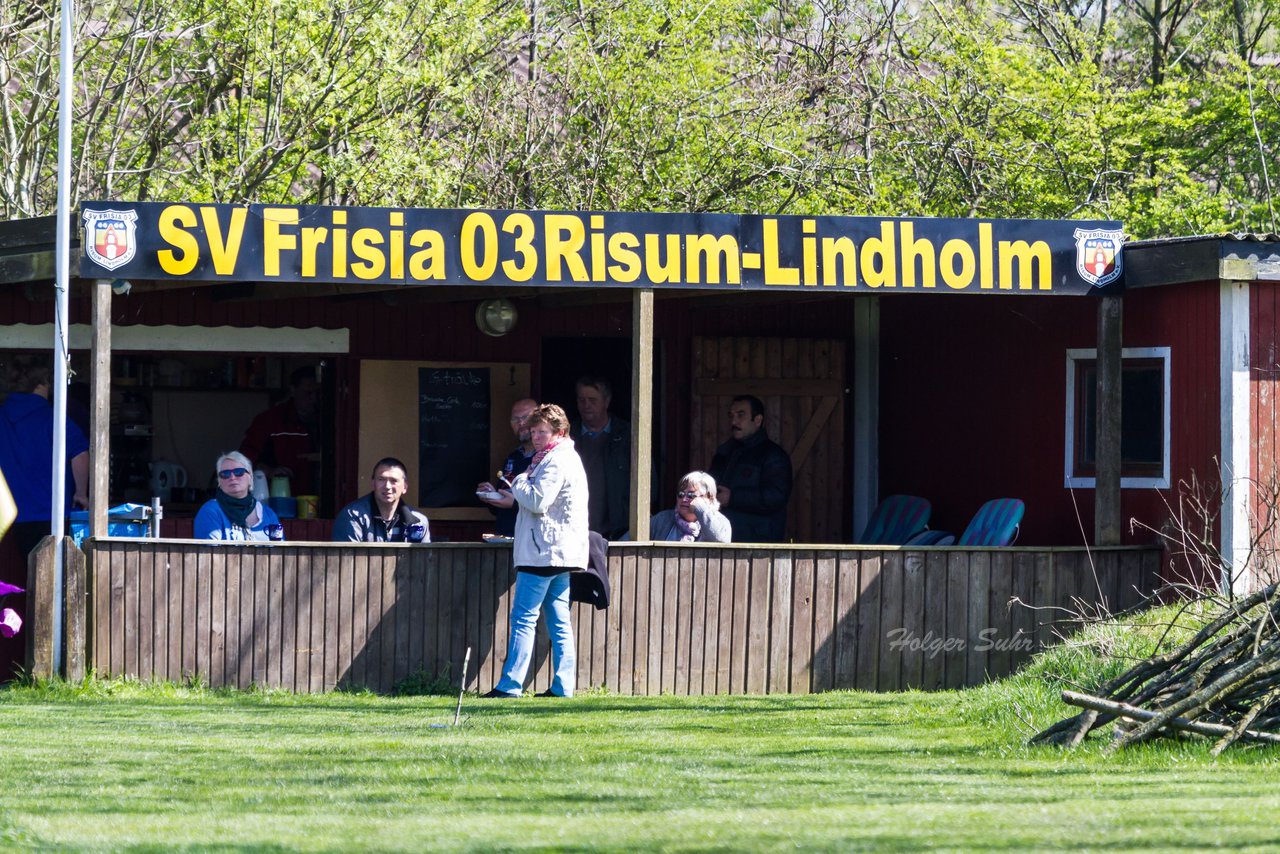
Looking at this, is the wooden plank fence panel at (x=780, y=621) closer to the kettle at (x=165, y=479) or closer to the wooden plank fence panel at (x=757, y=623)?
the wooden plank fence panel at (x=757, y=623)

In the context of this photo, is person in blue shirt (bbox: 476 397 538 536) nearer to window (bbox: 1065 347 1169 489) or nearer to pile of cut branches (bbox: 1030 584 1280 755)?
window (bbox: 1065 347 1169 489)

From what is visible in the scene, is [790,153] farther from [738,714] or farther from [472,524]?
[738,714]

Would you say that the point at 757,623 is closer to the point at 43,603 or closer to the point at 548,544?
the point at 548,544

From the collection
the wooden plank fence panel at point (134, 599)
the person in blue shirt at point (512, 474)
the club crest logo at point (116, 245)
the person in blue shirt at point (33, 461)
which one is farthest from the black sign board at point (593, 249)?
the person in blue shirt at point (33, 461)

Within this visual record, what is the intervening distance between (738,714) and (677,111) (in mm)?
11443

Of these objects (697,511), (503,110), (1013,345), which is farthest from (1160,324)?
(503,110)

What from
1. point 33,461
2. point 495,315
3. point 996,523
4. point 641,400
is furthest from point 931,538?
point 33,461

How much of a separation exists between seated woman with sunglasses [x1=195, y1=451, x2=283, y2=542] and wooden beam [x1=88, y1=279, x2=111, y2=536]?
1.83ft

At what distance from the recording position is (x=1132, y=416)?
10.7m

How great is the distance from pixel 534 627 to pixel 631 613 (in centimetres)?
67

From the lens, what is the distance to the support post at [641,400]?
9992mm

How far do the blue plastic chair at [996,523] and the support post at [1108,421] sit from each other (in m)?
0.64

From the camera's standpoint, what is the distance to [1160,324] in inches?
408

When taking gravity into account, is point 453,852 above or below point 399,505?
below
